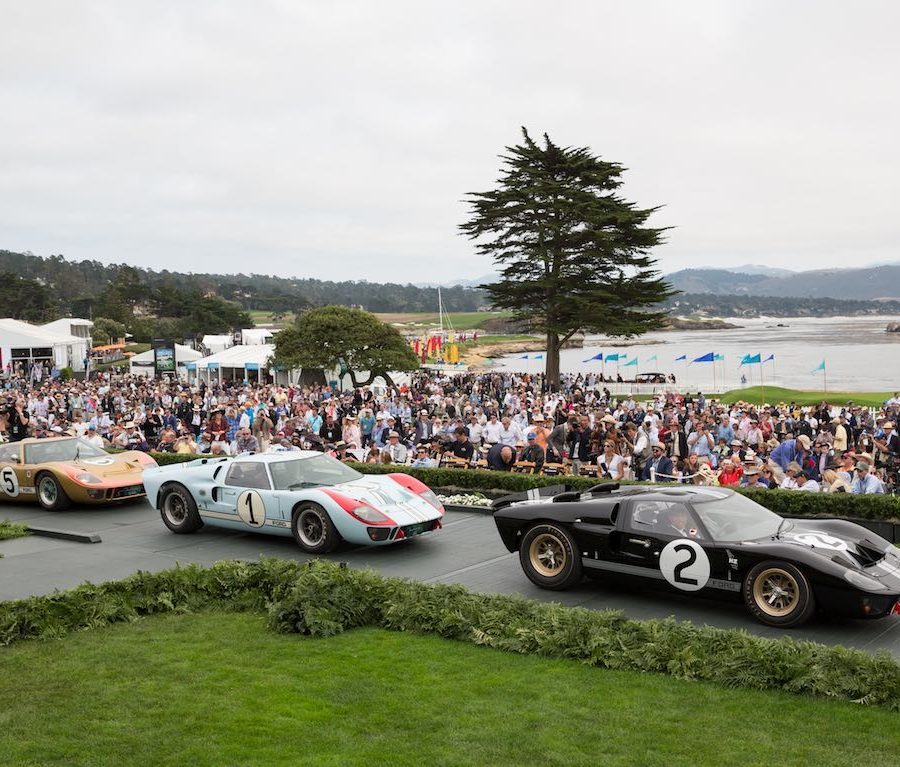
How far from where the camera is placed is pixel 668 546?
903 cm

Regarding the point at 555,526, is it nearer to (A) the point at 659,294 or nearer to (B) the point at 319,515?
(B) the point at 319,515

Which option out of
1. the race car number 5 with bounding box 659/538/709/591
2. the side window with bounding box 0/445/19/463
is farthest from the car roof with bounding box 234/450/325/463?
the race car number 5 with bounding box 659/538/709/591

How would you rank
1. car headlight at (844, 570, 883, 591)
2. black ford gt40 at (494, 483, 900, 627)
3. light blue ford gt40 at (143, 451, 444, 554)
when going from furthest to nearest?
light blue ford gt40 at (143, 451, 444, 554) < black ford gt40 at (494, 483, 900, 627) < car headlight at (844, 570, 883, 591)

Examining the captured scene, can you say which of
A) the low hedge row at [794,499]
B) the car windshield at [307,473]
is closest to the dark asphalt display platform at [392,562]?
the car windshield at [307,473]

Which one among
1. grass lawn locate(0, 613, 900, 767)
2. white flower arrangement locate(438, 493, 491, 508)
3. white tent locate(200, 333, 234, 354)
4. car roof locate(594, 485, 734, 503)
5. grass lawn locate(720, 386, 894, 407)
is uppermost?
white tent locate(200, 333, 234, 354)

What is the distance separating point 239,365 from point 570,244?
2010 cm

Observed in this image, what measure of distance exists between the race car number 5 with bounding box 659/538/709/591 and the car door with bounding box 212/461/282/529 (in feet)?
19.3

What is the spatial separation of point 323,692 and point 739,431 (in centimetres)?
1639

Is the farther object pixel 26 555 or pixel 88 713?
pixel 26 555

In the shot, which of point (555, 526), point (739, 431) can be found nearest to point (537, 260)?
point (739, 431)

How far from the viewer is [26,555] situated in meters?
12.6

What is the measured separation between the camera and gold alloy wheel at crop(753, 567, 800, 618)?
8227 mm

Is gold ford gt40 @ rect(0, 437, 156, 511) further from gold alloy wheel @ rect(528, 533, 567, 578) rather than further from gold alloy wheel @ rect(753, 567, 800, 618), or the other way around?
gold alloy wheel @ rect(753, 567, 800, 618)

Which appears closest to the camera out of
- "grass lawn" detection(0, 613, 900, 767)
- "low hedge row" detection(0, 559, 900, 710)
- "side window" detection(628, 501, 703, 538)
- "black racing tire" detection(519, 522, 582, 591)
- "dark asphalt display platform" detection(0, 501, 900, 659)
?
"grass lawn" detection(0, 613, 900, 767)
